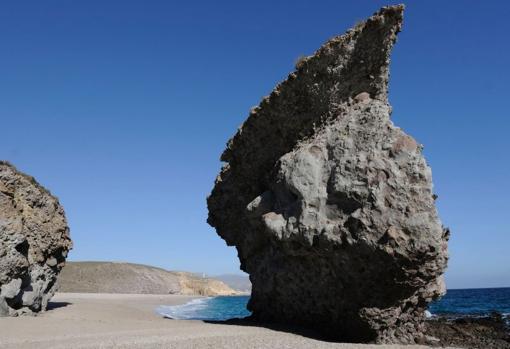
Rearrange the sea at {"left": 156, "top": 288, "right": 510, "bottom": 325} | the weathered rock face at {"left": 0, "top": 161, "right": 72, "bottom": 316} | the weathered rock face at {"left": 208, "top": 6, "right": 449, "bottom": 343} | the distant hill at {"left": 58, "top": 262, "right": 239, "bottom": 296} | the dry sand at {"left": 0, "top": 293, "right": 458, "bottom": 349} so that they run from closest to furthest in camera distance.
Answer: the dry sand at {"left": 0, "top": 293, "right": 458, "bottom": 349} < the weathered rock face at {"left": 208, "top": 6, "right": 449, "bottom": 343} < the weathered rock face at {"left": 0, "top": 161, "right": 72, "bottom": 316} < the sea at {"left": 156, "top": 288, "right": 510, "bottom": 325} < the distant hill at {"left": 58, "top": 262, "right": 239, "bottom": 296}

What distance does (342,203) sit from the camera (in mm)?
16781

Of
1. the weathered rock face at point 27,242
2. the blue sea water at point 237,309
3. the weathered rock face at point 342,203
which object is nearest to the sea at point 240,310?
the blue sea water at point 237,309

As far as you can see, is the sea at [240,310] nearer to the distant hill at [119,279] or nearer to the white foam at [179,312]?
the white foam at [179,312]

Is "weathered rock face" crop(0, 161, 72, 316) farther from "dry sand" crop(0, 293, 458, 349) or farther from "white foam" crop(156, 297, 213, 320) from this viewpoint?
"white foam" crop(156, 297, 213, 320)

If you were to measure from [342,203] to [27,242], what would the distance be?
14.7 meters

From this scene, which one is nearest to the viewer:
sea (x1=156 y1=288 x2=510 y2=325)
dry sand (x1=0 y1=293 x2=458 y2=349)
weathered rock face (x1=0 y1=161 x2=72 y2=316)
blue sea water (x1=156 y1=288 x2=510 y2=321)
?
dry sand (x1=0 y1=293 x2=458 y2=349)

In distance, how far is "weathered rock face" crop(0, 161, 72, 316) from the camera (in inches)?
795

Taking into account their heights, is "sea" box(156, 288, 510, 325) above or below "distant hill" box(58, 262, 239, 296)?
below

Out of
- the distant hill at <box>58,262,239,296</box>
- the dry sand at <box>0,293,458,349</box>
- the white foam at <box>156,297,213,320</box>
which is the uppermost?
the distant hill at <box>58,262,239,296</box>

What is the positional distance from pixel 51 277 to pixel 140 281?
234 feet

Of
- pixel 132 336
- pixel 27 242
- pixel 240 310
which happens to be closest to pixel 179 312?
pixel 240 310

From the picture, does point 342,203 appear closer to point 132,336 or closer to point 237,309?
point 132,336

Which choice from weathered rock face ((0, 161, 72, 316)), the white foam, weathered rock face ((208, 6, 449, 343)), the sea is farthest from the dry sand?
the sea

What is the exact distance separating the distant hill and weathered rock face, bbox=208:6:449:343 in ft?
192
